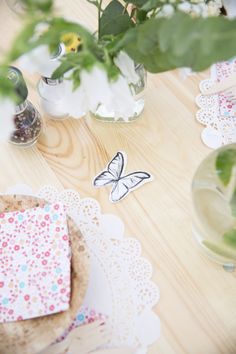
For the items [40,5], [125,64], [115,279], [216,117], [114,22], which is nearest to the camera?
[40,5]

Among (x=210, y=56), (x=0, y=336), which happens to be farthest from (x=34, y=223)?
(x=210, y=56)

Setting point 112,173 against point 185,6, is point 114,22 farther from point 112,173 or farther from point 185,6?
point 112,173

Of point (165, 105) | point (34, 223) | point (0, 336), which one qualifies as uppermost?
point (165, 105)

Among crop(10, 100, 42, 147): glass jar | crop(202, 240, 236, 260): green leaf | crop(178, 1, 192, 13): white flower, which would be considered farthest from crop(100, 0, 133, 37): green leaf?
crop(202, 240, 236, 260): green leaf

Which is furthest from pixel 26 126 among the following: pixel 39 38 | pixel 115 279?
pixel 39 38

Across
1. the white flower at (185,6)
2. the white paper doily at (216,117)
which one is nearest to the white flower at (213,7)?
the white flower at (185,6)

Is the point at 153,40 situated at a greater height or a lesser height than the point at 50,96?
greater

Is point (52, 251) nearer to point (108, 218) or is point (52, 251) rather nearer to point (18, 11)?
point (108, 218)
